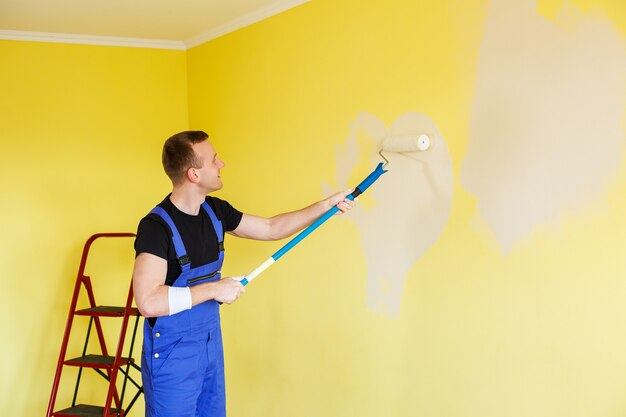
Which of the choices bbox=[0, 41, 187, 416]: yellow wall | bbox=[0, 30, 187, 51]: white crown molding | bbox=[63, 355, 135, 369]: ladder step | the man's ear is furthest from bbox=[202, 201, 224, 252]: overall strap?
bbox=[0, 30, 187, 51]: white crown molding

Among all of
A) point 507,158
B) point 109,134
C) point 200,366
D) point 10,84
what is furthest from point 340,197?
point 10,84

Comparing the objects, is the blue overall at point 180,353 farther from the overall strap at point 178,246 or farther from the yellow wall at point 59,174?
the yellow wall at point 59,174

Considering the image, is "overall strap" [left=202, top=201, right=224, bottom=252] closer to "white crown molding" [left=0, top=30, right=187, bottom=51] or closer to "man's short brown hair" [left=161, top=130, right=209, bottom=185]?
"man's short brown hair" [left=161, top=130, right=209, bottom=185]

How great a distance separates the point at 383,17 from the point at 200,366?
5.09 feet

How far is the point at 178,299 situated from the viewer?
7.95 ft

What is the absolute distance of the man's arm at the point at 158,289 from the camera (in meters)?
2.42

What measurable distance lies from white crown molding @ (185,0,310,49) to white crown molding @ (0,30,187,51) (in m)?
0.14

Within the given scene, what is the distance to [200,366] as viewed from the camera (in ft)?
8.61

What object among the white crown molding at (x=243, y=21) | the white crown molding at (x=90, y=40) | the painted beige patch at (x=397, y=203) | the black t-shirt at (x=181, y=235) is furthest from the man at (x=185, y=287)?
the white crown molding at (x=90, y=40)

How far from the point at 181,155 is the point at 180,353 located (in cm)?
73

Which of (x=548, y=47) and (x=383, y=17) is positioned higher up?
Answer: (x=383, y=17)

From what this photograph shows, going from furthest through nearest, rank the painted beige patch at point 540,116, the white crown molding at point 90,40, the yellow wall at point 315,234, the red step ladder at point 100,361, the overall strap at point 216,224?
1. the white crown molding at point 90,40
2. the red step ladder at point 100,361
3. the overall strap at point 216,224
4. the yellow wall at point 315,234
5. the painted beige patch at point 540,116

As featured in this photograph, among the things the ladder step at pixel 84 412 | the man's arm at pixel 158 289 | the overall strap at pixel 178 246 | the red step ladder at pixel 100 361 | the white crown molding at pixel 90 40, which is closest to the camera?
the man's arm at pixel 158 289

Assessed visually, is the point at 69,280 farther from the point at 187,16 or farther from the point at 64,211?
the point at 187,16
